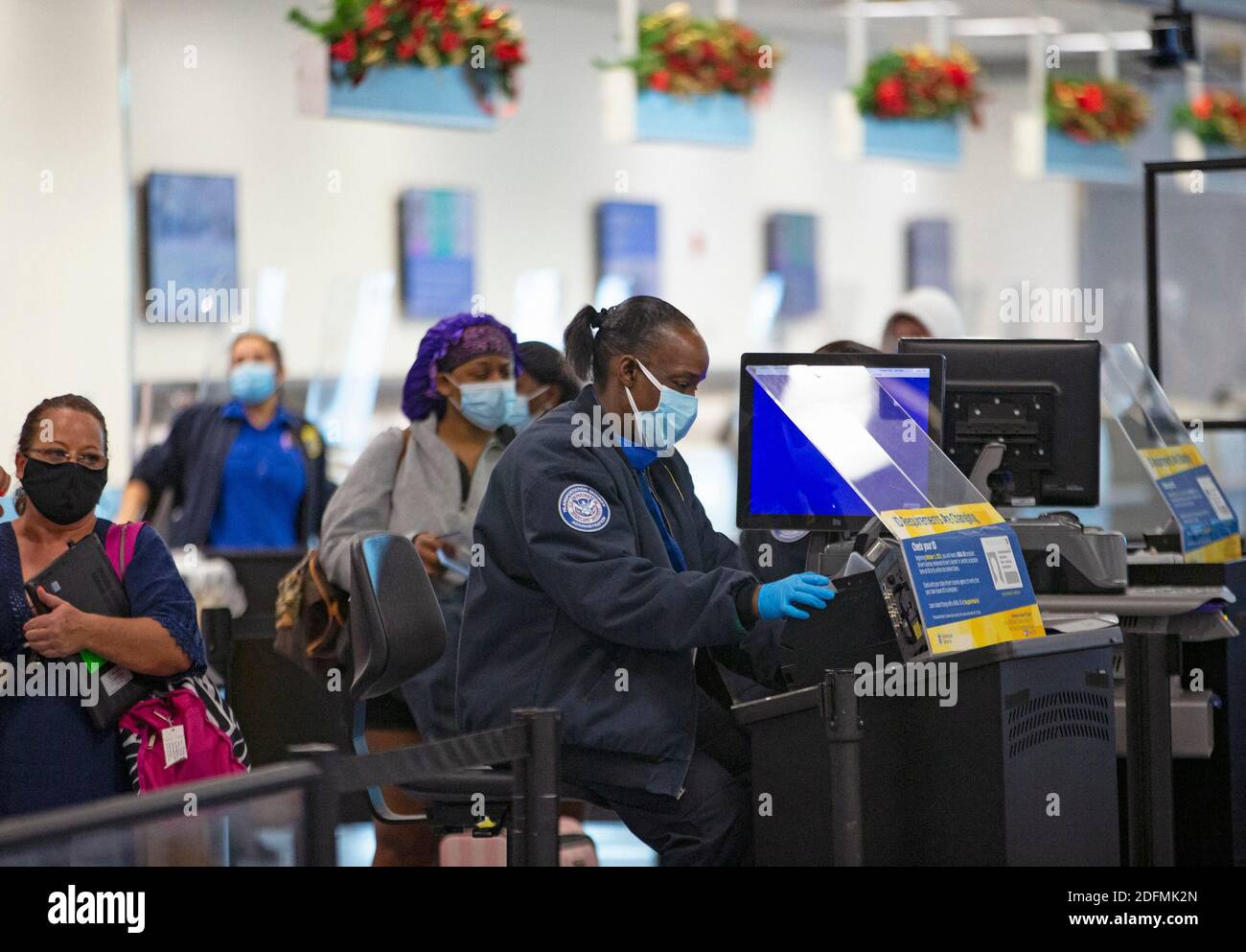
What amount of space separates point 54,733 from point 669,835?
1.10 metres

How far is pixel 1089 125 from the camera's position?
9500 millimetres

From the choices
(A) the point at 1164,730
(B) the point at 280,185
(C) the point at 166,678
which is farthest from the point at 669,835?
(B) the point at 280,185

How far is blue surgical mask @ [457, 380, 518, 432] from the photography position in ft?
13.6

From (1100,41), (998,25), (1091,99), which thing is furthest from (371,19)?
(998,25)

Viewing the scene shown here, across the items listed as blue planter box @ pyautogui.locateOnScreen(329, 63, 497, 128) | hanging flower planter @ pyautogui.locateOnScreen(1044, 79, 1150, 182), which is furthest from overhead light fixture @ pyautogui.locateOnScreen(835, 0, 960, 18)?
blue planter box @ pyautogui.locateOnScreen(329, 63, 497, 128)

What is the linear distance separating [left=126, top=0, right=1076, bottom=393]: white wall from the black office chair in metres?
4.36

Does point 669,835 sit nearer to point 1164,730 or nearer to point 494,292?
point 1164,730

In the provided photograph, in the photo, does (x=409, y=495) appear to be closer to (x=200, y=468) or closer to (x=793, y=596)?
(x=793, y=596)

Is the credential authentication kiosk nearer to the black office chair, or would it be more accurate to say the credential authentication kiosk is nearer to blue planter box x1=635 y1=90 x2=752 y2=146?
the black office chair

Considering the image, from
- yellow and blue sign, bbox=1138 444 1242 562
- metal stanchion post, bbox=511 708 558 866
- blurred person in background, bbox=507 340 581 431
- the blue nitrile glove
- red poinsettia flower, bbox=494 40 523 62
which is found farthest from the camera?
red poinsettia flower, bbox=494 40 523 62

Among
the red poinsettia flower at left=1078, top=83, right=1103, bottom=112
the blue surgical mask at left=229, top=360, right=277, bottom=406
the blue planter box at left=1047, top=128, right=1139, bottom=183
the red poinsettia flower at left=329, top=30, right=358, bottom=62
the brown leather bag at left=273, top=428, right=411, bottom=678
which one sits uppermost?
the red poinsettia flower at left=1078, top=83, right=1103, bottom=112

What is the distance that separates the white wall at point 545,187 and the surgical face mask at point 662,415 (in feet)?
14.8

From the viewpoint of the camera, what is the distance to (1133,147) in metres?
11.6
